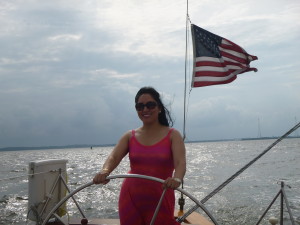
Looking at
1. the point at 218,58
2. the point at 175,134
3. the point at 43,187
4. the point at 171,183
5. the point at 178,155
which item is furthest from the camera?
the point at 218,58

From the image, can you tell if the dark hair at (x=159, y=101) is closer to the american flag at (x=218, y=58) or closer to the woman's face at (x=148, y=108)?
the woman's face at (x=148, y=108)

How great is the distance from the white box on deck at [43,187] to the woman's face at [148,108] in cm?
256

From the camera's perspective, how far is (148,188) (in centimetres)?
302

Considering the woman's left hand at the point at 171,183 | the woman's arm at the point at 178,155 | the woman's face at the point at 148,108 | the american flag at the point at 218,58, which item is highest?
the american flag at the point at 218,58

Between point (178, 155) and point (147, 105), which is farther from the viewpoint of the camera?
point (147, 105)

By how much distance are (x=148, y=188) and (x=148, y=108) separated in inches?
25.5

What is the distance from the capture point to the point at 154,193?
3016mm

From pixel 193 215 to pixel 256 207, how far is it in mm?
10455

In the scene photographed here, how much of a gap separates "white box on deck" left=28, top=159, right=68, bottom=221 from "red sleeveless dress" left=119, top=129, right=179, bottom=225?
2.48 m

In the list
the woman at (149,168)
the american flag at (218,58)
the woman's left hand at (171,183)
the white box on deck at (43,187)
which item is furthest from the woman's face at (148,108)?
the american flag at (218,58)

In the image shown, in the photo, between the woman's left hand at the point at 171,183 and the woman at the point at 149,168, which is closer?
the woman's left hand at the point at 171,183

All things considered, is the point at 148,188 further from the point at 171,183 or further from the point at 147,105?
the point at 147,105

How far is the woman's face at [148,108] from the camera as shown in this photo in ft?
10.4

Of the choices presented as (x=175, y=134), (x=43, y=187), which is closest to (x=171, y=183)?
(x=175, y=134)
